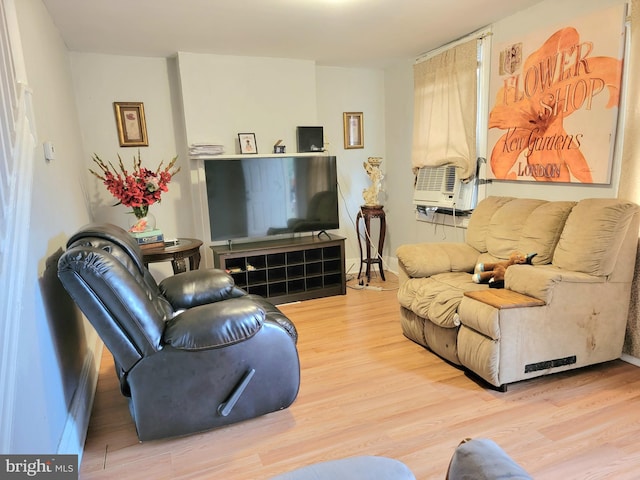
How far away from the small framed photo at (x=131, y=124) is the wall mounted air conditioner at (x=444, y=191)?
110 inches

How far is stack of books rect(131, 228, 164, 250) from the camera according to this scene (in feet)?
10.3

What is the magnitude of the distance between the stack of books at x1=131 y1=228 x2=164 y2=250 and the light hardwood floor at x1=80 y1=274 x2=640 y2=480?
96cm

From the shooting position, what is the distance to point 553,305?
2201 mm

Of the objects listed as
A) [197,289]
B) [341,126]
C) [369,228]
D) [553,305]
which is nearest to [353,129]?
[341,126]

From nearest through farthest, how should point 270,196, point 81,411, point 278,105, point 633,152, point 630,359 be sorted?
1. point 81,411
2. point 633,152
3. point 630,359
4. point 270,196
5. point 278,105

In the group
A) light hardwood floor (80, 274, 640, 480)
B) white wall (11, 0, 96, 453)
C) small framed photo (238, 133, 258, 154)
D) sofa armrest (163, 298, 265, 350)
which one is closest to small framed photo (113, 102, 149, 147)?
white wall (11, 0, 96, 453)

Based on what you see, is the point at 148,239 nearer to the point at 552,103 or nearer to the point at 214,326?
the point at 214,326

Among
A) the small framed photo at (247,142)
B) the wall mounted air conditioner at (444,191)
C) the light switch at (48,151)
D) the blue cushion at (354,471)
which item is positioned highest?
the small framed photo at (247,142)

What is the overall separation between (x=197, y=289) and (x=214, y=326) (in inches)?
28.9

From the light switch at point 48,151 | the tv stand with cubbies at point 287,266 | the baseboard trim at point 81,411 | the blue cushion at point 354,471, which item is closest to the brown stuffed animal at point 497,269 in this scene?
the tv stand with cubbies at point 287,266

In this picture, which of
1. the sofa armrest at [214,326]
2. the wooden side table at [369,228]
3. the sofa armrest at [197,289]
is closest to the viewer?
the sofa armrest at [214,326]

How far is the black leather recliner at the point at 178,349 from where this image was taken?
1.65 metres

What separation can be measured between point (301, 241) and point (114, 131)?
207 cm

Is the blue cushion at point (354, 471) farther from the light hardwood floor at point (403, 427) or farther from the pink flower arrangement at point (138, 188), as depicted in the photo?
the pink flower arrangement at point (138, 188)
